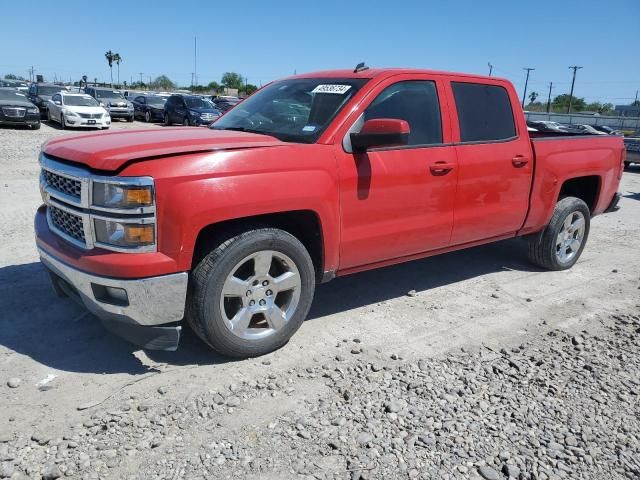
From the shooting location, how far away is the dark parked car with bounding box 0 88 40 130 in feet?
64.8

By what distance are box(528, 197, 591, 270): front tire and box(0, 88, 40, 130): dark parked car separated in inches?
786

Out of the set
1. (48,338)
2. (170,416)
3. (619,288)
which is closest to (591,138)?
(619,288)

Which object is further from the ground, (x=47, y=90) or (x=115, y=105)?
(x=47, y=90)

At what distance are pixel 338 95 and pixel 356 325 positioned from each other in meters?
1.76

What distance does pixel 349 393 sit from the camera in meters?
3.19

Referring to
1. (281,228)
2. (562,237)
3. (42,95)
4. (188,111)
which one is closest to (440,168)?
(281,228)

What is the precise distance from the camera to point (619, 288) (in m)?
5.44

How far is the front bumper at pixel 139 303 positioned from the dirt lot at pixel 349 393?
0.32 meters

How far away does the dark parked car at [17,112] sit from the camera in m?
19.8

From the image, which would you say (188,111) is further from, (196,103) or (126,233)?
(126,233)

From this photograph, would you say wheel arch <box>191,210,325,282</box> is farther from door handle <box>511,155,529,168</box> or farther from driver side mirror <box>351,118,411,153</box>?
door handle <box>511,155,529,168</box>

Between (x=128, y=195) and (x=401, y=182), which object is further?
(x=401, y=182)

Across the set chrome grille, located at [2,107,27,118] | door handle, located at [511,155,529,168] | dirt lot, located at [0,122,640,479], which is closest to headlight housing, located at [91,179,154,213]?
dirt lot, located at [0,122,640,479]

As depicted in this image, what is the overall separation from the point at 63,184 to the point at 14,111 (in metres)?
19.6
